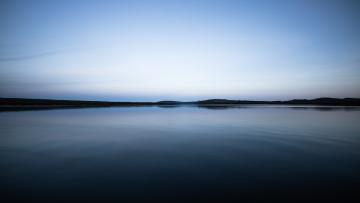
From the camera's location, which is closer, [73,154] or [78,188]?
[78,188]

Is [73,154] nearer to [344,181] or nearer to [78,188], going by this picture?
[78,188]

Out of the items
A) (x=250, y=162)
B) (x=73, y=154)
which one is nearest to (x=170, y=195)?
(x=250, y=162)

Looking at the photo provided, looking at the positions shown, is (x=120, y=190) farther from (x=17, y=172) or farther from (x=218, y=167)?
(x=17, y=172)

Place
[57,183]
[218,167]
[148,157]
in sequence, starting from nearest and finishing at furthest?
[57,183]
[218,167]
[148,157]

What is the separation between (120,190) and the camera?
14.9 ft

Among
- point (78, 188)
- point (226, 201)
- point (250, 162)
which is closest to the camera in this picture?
point (226, 201)

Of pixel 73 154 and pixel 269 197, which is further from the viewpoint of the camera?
pixel 73 154

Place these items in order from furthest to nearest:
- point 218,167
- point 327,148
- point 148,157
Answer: point 327,148 → point 148,157 → point 218,167

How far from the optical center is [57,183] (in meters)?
4.89

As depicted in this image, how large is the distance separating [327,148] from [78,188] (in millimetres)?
9801

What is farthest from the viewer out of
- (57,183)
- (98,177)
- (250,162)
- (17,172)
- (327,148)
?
(327,148)

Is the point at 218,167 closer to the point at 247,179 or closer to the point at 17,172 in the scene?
the point at 247,179

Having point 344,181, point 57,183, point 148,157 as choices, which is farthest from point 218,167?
point 57,183

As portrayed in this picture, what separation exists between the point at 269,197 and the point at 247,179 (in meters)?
0.98
